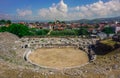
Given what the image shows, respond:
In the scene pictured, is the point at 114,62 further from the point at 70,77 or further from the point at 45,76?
the point at 45,76

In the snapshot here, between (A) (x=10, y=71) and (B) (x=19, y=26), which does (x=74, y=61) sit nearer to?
(A) (x=10, y=71)

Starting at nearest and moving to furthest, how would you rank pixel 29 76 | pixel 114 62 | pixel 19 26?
1. pixel 29 76
2. pixel 114 62
3. pixel 19 26

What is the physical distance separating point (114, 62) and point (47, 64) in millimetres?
9686

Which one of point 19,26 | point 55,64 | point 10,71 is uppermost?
point 19,26

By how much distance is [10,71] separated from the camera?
51.8 feet

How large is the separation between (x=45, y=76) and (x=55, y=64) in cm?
887

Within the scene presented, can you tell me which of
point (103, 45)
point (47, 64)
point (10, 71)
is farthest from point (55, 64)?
point (103, 45)

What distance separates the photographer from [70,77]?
592 inches

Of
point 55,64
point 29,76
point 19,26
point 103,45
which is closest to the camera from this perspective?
point 29,76

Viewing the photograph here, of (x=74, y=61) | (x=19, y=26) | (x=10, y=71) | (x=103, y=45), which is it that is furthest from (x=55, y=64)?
(x=19, y=26)

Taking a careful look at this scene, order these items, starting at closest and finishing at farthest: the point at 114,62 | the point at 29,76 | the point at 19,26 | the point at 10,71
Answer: the point at 29,76
the point at 10,71
the point at 114,62
the point at 19,26

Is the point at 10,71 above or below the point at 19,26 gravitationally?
below

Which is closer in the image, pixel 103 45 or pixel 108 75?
pixel 108 75

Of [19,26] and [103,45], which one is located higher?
[19,26]
